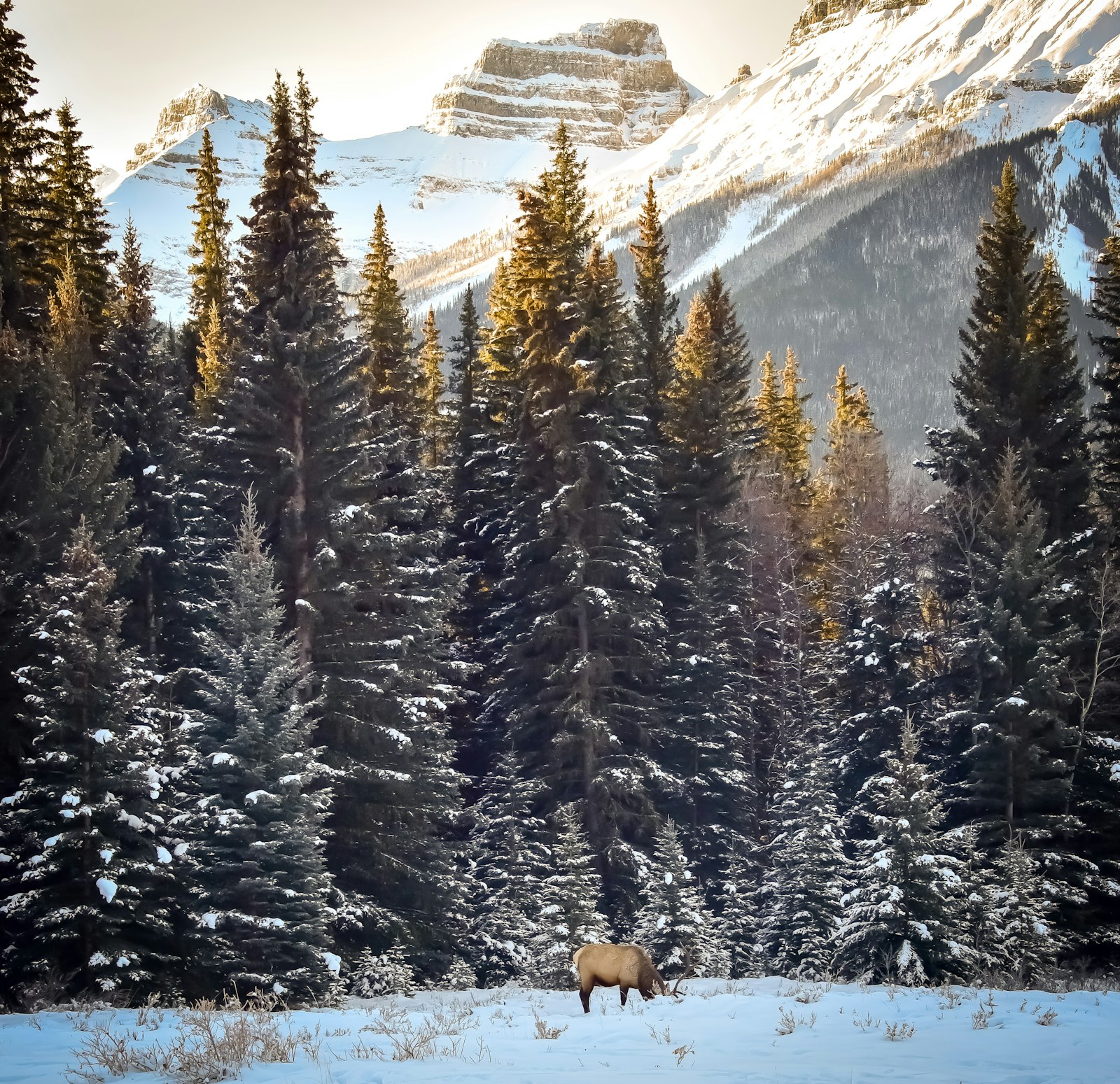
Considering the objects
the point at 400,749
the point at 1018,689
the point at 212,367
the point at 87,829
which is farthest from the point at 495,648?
the point at 87,829

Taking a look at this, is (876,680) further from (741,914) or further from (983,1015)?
(983,1015)

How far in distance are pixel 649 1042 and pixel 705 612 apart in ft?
75.8

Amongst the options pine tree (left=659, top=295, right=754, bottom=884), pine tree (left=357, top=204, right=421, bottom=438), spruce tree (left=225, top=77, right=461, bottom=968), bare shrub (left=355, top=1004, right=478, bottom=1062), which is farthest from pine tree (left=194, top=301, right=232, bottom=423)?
bare shrub (left=355, top=1004, right=478, bottom=1062)

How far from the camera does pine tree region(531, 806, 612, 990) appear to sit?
19.1m

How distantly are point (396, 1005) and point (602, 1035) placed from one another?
704 cm

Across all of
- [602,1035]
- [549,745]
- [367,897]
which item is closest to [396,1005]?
[367,897]

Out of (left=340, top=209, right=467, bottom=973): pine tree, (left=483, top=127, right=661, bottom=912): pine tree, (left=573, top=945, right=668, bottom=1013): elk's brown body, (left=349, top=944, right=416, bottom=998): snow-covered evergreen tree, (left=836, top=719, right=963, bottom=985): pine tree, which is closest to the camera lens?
(left=573, top=945, right=668, bottom=1013): elk's brown body

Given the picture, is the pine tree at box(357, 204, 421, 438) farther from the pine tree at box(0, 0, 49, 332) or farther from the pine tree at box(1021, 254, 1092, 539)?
the pine tree at box(1021, 254, 1092, 539)

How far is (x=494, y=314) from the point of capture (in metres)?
33.4

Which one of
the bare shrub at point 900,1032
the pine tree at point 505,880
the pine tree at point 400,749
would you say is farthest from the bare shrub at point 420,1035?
the pine tree at point 505,880

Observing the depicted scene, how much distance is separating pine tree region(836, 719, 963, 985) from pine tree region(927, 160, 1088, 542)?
15.1 m

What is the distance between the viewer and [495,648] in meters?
30.4

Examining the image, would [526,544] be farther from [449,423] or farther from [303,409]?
[449,423]

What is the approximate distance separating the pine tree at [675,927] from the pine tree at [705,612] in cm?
519
